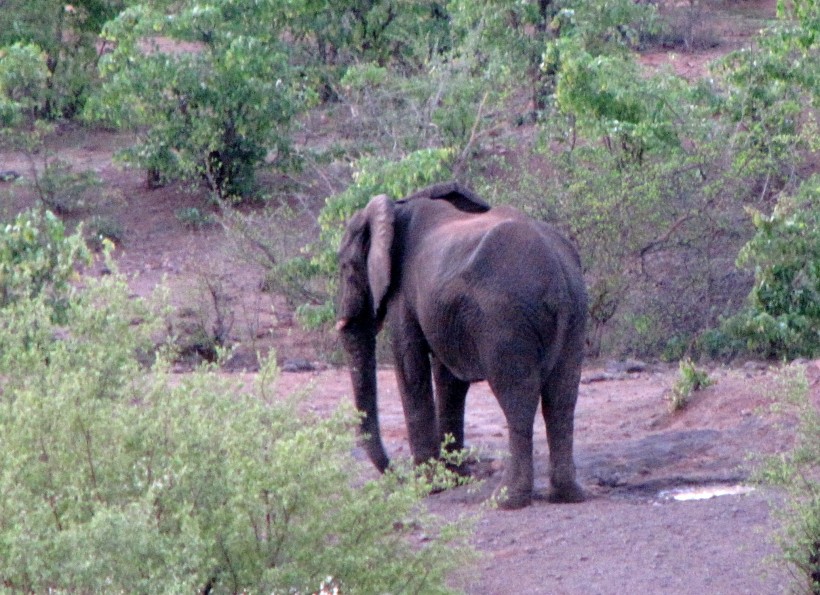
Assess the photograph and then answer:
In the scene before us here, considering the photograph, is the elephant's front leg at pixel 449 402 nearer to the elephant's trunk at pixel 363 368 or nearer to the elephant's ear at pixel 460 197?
the elephant's trunk at pixel 363 368

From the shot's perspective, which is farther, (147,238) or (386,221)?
(147,238)

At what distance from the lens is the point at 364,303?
7840 mm

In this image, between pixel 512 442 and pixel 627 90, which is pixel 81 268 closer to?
pixel 627 90

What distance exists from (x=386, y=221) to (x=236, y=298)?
22.5 feet

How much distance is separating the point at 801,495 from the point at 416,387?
2470mm

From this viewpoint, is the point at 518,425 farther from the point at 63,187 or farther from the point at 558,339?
the point at 63,187

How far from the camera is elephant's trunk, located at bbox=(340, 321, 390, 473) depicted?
25.3 feet

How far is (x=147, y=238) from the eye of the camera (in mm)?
16844

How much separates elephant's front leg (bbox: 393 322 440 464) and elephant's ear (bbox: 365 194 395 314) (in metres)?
0.22

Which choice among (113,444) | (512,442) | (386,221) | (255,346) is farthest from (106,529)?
(255,346)

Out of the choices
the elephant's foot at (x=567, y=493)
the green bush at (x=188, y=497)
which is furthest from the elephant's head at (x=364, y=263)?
the green bush at (x=188, y=497)

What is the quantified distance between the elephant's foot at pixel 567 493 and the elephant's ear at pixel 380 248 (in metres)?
1.38

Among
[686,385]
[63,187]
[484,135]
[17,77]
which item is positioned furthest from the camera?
[63,187]

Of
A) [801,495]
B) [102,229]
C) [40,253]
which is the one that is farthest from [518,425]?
[102,229]
